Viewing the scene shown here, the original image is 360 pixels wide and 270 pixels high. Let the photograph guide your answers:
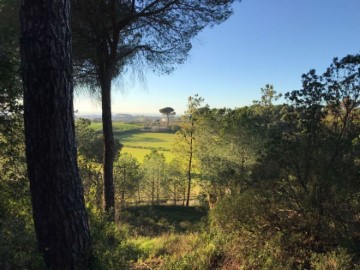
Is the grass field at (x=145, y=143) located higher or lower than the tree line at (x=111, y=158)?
lower

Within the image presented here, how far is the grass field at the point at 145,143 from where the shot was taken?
59.2 m

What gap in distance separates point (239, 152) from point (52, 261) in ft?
68.5

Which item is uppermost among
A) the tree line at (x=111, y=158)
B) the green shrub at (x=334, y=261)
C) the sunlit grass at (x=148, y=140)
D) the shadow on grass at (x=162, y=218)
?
the tree line at (x=111, y=158)

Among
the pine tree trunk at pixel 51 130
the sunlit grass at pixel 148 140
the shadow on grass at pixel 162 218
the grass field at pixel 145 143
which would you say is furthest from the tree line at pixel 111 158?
the sunlit grass at pixel 148 140

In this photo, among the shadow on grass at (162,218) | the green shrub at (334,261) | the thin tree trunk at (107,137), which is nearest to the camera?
the green shrub at (334,261)

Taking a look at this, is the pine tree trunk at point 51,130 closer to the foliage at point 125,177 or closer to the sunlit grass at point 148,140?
the foliage at point 125,177

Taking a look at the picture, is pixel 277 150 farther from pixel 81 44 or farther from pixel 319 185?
pixel 81 44

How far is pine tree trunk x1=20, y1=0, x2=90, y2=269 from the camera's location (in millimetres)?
2988

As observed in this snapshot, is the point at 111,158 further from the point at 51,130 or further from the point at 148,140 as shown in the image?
the point at 148,140

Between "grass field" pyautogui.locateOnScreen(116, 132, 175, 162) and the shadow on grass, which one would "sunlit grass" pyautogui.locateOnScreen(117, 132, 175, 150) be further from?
the shadow on grass

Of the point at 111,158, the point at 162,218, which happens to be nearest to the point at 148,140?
the point at 162,218

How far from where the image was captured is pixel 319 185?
17.4 ft

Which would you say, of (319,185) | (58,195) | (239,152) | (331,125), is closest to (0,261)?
(58,195)

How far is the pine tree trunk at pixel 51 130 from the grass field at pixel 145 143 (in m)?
51.5
